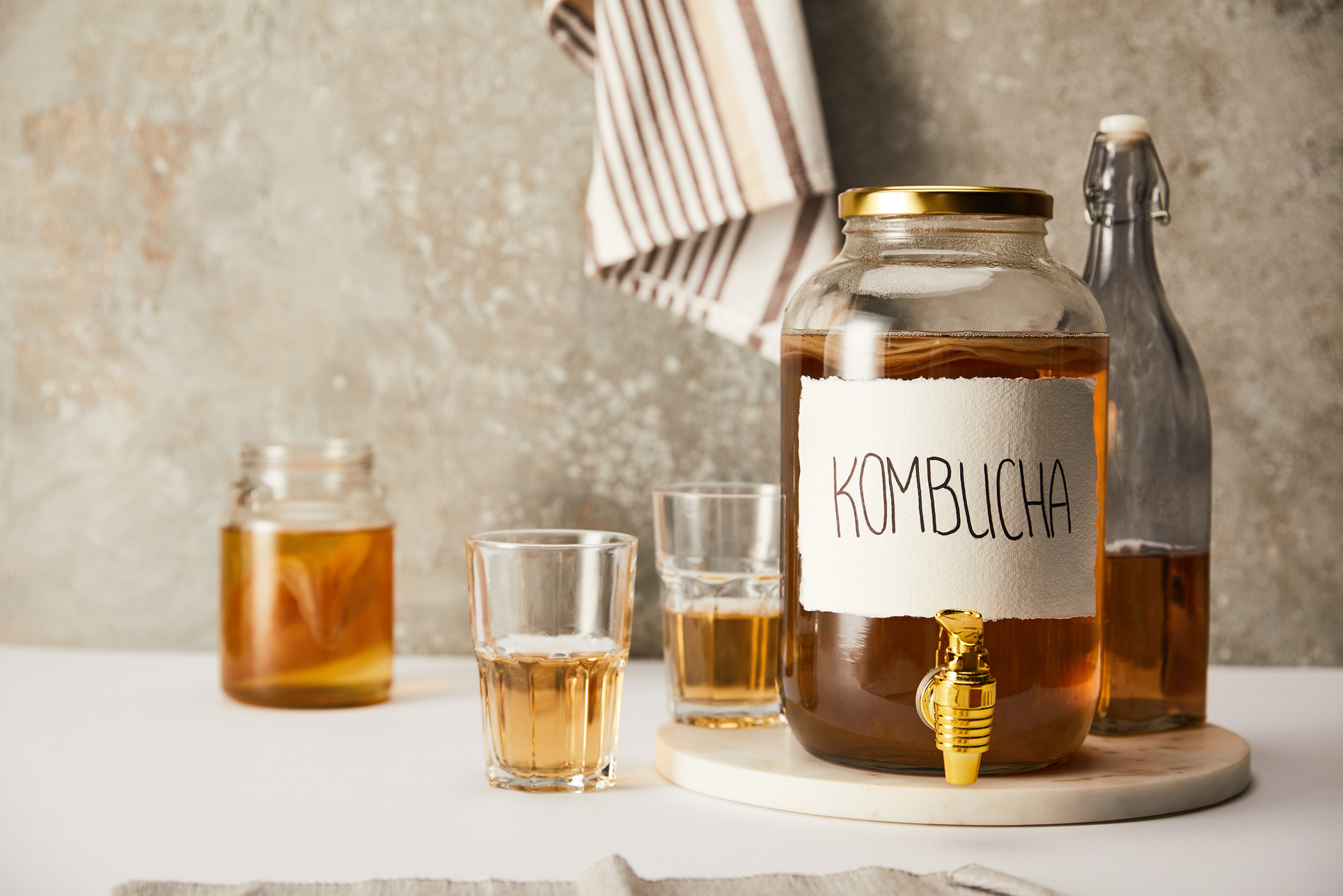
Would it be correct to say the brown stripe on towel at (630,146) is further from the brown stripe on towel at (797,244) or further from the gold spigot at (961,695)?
the gold spigot at (961,695)

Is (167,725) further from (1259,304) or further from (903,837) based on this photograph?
(1259,304)

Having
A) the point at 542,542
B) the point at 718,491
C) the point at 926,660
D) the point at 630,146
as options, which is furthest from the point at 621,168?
the point at 926,660

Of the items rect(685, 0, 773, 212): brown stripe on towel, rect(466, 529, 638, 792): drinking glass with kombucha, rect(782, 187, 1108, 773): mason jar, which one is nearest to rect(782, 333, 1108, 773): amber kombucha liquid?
rect(782, 187, 1108, 773): mason jar

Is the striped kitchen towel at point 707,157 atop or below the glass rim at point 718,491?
atop

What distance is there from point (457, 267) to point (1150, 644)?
62cm

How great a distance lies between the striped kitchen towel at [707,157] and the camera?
0.91 m

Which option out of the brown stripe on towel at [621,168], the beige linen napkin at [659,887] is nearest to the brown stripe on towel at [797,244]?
the brown stripe on towel at [621,168]

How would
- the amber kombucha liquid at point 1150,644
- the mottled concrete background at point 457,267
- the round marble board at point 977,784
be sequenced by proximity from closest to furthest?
the round marble board at point 977,784 → the amber kombucha liquid at point 1150,644 → the mottled concrete background at point 457,267

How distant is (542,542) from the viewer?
0.68 meters

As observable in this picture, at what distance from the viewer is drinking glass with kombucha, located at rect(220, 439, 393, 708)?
2.86ft

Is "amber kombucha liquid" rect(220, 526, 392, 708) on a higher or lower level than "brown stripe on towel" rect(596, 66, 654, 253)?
lower

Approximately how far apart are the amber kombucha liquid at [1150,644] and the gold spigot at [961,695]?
0.21 metres

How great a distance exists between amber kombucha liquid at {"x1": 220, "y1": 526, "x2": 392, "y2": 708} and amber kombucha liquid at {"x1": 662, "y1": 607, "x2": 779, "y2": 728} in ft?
0.78

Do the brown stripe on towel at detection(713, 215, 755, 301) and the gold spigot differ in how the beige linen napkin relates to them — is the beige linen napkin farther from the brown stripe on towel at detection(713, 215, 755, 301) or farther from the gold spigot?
the brown stripe on towel at detection(713, 215, 755, 301)
